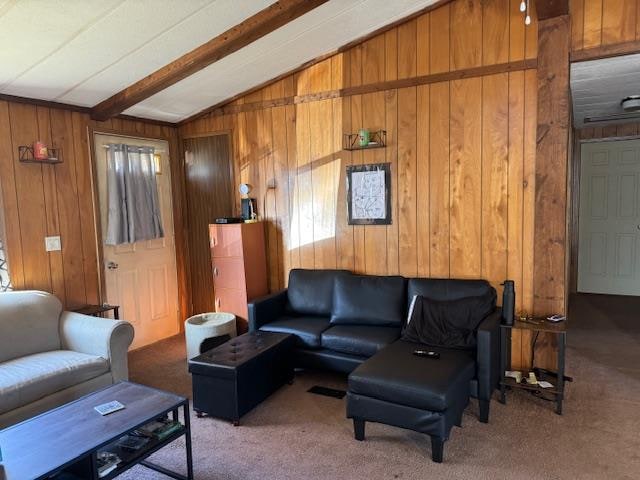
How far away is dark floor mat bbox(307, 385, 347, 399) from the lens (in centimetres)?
306

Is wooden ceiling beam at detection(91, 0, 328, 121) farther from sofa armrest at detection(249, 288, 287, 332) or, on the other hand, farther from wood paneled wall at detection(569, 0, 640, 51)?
sofa armrest at detection(249, 288, 287, 332)

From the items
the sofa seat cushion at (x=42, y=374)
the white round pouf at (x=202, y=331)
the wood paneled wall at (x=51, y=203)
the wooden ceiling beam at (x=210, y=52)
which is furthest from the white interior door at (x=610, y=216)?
the sofa seat cushion at (x=42, y=374)

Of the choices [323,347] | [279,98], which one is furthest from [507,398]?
[279,98]

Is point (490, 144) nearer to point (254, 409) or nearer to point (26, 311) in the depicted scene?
point (254, 409)

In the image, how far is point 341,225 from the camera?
3.94 meters

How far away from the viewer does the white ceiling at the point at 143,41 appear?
8.03 ft

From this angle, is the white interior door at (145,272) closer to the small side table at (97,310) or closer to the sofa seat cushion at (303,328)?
the small side table at (97,310)

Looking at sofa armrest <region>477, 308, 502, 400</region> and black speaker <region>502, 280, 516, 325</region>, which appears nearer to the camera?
sofa armrest <region>477, 308, 502, 400</region>

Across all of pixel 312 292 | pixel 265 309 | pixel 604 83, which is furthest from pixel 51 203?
pixel 604 83

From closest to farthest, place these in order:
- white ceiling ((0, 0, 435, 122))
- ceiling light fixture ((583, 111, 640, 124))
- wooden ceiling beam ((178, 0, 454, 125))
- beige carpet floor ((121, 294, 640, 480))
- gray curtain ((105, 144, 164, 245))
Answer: beige carpet floor ((121, 294, 640, 480)) < white ceiling ((0, 0, 435, 122)) < wooden ceiling beam ((178, 0, 454, 125)) < gray curtain ((105, 144, 164, 245)) < ceiling light fixture ((583, 111, 640, 124))

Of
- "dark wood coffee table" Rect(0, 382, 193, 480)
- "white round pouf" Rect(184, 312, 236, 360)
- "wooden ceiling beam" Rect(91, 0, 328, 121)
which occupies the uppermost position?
"wooden ceiling beam" Rect(91, 0, 328, 121)

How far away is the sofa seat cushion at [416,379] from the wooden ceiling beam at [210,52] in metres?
2.19

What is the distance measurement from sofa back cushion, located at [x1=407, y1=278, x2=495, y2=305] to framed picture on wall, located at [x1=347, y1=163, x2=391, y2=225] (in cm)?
63

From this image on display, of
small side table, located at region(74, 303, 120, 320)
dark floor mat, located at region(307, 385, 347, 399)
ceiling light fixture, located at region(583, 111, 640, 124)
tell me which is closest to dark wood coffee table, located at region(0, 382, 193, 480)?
dark floor mat, located at region(307, 385, 347, 399)
